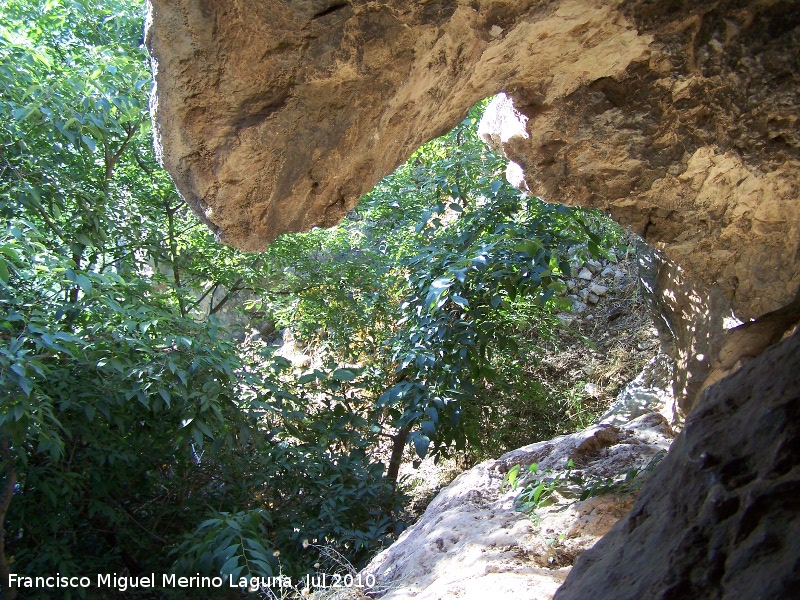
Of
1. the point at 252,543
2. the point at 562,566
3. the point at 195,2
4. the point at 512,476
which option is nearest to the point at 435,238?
the point at 512,476

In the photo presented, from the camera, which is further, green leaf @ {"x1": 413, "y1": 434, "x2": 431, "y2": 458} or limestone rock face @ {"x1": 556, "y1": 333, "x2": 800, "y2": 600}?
green leaf @ {"x1": 413, "y1": 434, "x2": 431, "y2": 458}

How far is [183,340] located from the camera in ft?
12.0

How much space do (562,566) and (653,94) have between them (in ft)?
6.19

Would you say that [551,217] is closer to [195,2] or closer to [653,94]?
[653,94]

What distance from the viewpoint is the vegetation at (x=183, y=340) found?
12.1ft

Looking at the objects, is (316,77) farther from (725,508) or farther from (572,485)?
(572,485)

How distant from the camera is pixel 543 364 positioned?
22.1 feet

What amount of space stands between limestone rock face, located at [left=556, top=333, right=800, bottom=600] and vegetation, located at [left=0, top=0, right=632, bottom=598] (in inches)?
82.2

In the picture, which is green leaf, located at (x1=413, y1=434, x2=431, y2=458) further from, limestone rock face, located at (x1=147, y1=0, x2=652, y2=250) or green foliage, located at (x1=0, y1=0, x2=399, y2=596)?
limestone rock face, located at (x1=147, y1=0, x2=652, y2=250)

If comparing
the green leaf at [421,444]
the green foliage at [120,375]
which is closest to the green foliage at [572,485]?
the green leaf at [421,444]

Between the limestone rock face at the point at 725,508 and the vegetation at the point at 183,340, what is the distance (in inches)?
82.2

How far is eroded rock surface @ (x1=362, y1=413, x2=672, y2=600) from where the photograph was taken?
2600 millimetres

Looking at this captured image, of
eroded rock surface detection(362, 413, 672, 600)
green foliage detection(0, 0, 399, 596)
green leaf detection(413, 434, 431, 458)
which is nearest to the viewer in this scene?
eroded rock surface detection(362, 413, 672, 600)

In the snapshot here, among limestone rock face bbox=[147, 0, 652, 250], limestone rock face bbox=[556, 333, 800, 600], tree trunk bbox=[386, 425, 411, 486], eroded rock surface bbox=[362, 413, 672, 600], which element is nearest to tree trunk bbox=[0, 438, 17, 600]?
eroded rock surface bbox=[362, 413, 672, 600]
